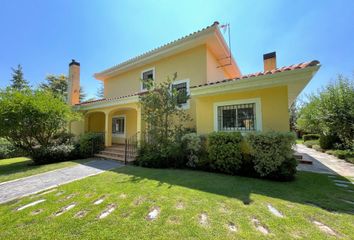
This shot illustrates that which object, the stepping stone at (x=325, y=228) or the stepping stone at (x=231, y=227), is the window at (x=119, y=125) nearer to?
the stepping stone at (x=231, y=227)

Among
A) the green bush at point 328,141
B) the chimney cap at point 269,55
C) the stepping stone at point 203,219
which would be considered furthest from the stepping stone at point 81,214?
the green bush at point 328,141

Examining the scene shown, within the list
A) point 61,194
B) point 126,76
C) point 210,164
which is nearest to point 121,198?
point 61,194

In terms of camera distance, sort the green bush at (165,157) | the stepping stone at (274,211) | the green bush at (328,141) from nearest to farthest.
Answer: the stepping stone at (274,211) → the green bush at (165,157) → the green bush at (328,141)

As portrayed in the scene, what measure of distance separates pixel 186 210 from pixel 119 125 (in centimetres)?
1219

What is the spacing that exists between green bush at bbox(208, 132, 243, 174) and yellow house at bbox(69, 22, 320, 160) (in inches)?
53.9

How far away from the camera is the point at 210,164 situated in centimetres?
743

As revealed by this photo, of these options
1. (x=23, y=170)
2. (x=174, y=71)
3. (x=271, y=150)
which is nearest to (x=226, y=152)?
(x=271, y=150)

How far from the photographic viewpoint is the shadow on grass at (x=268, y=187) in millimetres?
4324

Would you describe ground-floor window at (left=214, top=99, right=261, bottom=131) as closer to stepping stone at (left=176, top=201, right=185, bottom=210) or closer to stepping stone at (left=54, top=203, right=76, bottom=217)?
stepping stone at (left=176, top=201, right=185, bottom=210)

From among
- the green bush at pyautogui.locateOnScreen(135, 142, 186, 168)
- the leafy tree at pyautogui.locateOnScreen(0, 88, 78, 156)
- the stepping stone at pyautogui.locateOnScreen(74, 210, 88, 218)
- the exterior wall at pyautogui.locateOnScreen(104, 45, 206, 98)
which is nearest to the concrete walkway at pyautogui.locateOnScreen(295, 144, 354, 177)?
the green bush at pyautogui.locateOnScreen(135, 142, 186, 168)

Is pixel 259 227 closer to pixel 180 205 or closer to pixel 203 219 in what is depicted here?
pixel 203 219

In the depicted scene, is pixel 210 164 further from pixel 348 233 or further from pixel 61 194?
pixel 61 194

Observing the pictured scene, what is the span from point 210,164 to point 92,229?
5.31 meters

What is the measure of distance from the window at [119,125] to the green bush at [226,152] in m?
9.24
